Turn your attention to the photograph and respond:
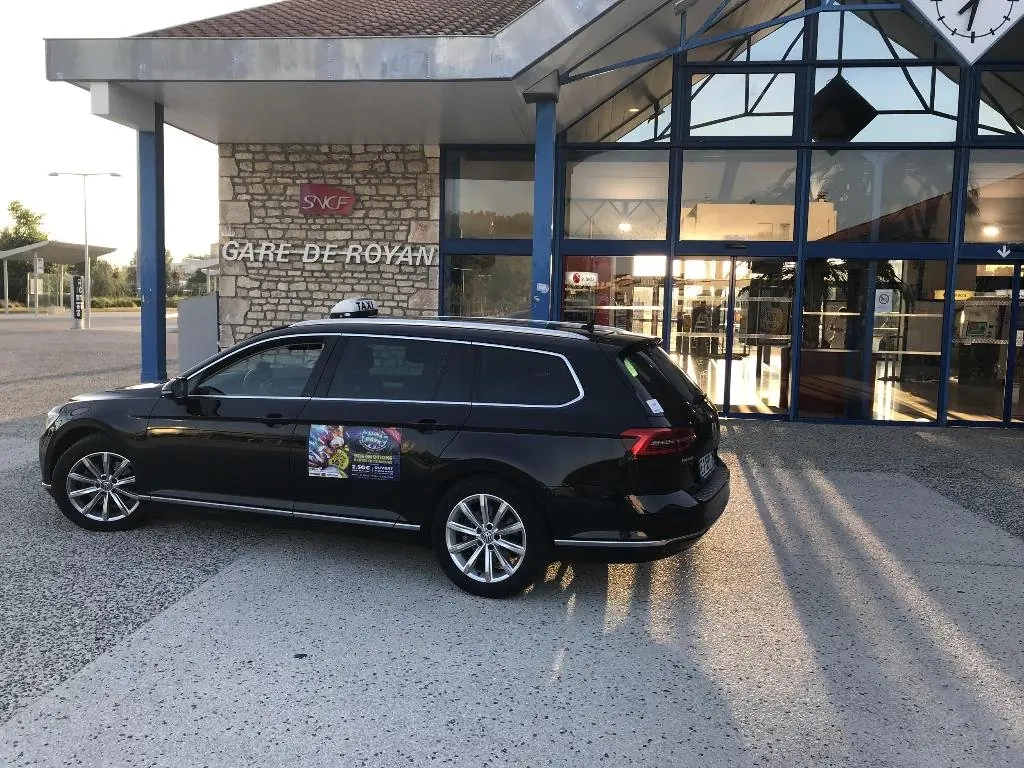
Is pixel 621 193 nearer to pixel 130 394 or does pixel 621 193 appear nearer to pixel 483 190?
pixel 483 190

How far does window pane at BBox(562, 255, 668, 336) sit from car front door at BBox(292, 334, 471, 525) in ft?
22.5

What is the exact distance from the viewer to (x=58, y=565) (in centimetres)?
504

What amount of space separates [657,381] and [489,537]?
1315 millimetres

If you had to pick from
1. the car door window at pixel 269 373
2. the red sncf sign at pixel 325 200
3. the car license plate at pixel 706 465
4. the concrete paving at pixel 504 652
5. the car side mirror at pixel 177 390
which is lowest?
the concrete paving at pixel 504 652

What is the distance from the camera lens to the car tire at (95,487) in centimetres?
561

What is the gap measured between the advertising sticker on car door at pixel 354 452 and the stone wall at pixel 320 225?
7542mm

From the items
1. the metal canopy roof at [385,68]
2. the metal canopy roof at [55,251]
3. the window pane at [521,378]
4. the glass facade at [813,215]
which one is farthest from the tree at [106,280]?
the window pane at [521,378]

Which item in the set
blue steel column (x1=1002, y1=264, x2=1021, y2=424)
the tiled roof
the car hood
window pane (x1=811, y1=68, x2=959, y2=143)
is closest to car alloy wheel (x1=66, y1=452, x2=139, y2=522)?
the car hood

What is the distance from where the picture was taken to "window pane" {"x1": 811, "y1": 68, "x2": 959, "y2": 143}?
11.0m

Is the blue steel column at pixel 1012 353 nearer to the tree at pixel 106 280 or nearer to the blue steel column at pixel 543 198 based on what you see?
the blue steel column at pixel 543 198

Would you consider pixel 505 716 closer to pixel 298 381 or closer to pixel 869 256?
pixel 298 381

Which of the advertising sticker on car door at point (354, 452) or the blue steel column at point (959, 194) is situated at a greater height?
the blue steel column at point (959, 194)

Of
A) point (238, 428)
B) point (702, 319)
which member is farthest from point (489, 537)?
point (702, 319)

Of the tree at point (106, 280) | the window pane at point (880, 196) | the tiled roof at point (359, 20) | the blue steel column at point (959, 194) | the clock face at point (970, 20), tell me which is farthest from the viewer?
the tree at point (106, 280)
